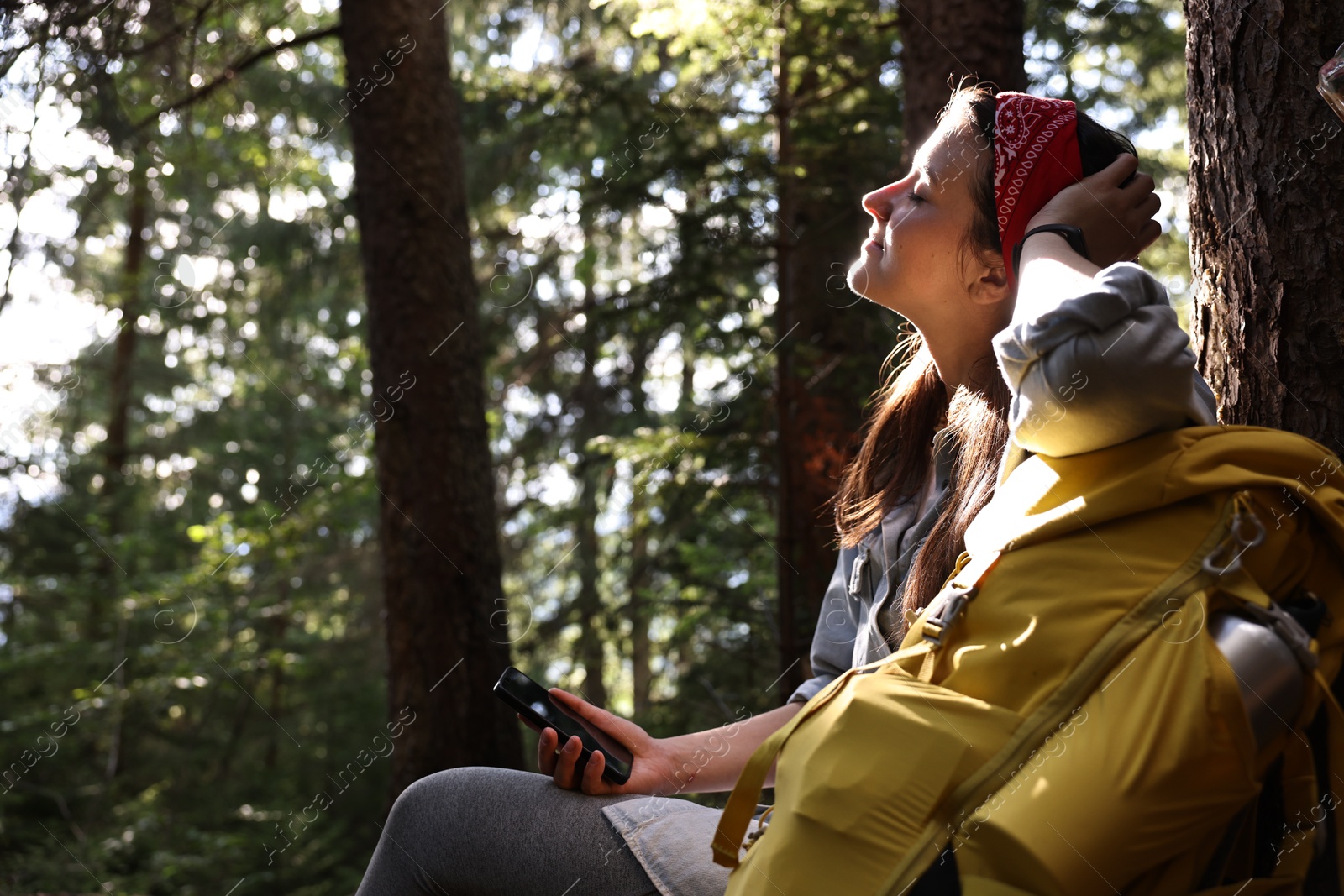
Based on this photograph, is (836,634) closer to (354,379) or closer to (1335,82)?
(1335,82)

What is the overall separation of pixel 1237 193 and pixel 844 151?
310 cm

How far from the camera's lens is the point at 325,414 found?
1095 centimetres

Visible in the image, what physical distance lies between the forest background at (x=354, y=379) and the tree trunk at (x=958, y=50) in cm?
7

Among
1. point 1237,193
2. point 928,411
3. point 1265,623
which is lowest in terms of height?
point 1265,623

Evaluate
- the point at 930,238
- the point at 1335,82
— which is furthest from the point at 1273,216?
the point at 930,238

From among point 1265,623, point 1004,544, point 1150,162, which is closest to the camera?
point 1265,623

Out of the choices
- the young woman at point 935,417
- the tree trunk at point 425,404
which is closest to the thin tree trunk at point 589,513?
the tree trunk at point 425,404

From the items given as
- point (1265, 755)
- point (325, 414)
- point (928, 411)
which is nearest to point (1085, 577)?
point (1265, 755)

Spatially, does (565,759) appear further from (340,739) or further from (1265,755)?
(340,739)

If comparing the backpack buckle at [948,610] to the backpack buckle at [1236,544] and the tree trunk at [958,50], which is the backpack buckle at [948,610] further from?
the tree trunk at [958,50]

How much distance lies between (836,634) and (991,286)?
764mm

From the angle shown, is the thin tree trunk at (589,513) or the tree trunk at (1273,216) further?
the thin tree trunk at (589,513)

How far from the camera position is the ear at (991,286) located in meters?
1.83

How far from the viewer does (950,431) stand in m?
1.88
